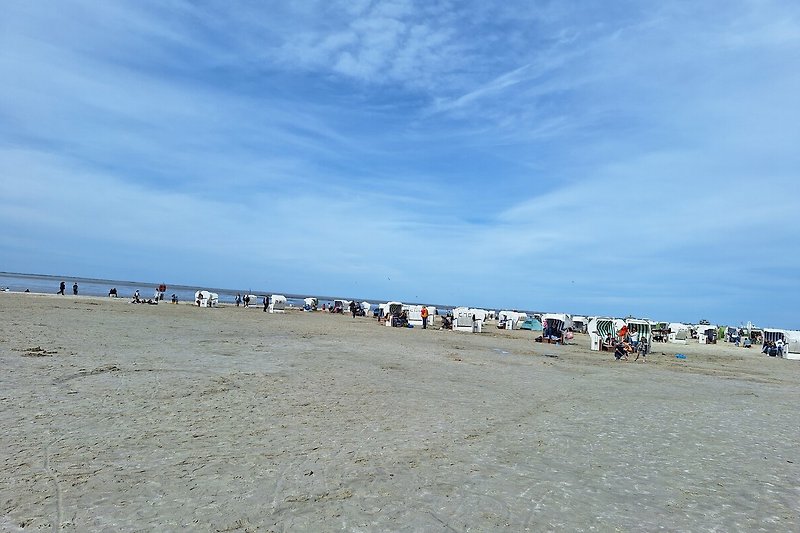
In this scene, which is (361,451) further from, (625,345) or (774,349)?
(774,349)

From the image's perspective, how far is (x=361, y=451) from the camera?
26.0ft

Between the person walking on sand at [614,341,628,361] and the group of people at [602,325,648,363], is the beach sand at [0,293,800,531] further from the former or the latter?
the group of people at [602,325,648,363]

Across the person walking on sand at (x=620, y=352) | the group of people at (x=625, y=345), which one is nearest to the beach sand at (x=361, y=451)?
the person walking on sand at (x=620, y=352)

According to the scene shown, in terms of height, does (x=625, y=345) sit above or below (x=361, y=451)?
above

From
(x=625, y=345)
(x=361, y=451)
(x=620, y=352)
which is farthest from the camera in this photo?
(x=625, y=345)

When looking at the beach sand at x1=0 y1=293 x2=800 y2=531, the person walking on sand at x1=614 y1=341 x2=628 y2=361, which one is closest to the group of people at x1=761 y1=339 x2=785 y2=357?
the person walking on sand at x1=614 y1=341 x2=628 y2=361

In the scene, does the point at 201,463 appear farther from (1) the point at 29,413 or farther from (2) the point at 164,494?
(1) the point at 29,413

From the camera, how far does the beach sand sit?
5.66 m

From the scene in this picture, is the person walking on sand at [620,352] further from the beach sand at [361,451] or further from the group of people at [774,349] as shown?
the group of people at [774,349]

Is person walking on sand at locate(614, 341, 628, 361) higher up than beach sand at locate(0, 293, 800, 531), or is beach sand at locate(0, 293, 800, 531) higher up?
person walking on sand at locate(614, 341, 628, 361)

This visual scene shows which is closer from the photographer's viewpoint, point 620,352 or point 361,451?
point 361,451

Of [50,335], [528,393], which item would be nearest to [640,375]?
[528,393]

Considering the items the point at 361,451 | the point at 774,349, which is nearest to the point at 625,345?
the point at 774,349

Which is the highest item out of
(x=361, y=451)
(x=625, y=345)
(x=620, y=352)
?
(x=625, y=345)
